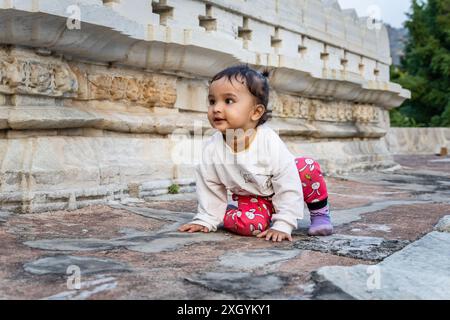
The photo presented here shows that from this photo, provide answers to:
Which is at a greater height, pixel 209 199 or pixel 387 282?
pixel 209 199

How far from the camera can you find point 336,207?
3.64 meters

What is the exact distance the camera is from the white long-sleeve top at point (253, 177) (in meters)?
2.44

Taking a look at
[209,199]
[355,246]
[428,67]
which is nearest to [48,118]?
[209,199]

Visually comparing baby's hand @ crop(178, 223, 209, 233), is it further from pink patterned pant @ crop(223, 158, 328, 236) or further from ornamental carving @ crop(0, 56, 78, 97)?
ornamental carving @ crop(0, 56, 78, 97)

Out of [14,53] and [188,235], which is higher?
[14,53]

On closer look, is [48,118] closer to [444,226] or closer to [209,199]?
[209,199]

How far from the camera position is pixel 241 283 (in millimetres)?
1571

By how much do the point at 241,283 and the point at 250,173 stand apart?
0.97m

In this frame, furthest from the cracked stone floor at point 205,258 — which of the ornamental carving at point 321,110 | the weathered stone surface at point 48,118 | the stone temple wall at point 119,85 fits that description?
the ornamental carving at point 321,110

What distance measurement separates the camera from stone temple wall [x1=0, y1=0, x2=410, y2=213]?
299cm

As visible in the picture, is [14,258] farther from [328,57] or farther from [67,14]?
[328,57]

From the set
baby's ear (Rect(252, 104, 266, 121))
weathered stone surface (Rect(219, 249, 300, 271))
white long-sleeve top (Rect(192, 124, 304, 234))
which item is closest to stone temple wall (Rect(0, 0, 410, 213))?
white long-sleeve top (Rect(192, 124, 304, 234))

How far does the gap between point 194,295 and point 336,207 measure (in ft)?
7.67

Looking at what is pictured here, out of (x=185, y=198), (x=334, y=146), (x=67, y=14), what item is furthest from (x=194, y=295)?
(x=334, y=146)
